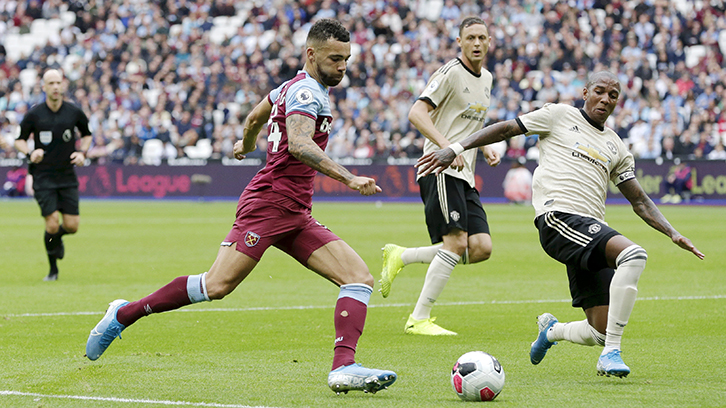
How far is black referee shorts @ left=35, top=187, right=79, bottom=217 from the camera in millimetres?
12117

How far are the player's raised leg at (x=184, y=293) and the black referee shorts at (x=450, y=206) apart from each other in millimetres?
2801

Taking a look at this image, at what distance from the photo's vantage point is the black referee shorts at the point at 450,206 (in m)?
8.27

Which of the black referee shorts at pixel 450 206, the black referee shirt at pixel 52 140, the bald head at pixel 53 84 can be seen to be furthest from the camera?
the black referee shirt at pixel 52 140

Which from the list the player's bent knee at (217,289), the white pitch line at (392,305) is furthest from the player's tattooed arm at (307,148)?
the white pitch line at (392,305)

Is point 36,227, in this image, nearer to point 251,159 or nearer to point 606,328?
point 251,159

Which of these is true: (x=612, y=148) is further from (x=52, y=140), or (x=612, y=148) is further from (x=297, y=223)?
(x=52, y=140)

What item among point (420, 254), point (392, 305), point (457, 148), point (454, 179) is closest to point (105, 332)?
point (457, 148)

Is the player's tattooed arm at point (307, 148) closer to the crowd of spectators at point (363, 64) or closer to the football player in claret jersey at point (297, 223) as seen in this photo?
the football player in claret jersey at point (297, 223)

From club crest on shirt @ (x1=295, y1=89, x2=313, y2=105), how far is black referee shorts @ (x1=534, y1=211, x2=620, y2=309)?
6.16 ft

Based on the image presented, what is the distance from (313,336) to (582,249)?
2.60 meters

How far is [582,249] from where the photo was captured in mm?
6148

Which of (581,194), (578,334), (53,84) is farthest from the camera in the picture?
(53,84)

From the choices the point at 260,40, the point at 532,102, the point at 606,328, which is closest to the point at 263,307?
the point at 606,328

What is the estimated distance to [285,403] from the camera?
5.21 meters
